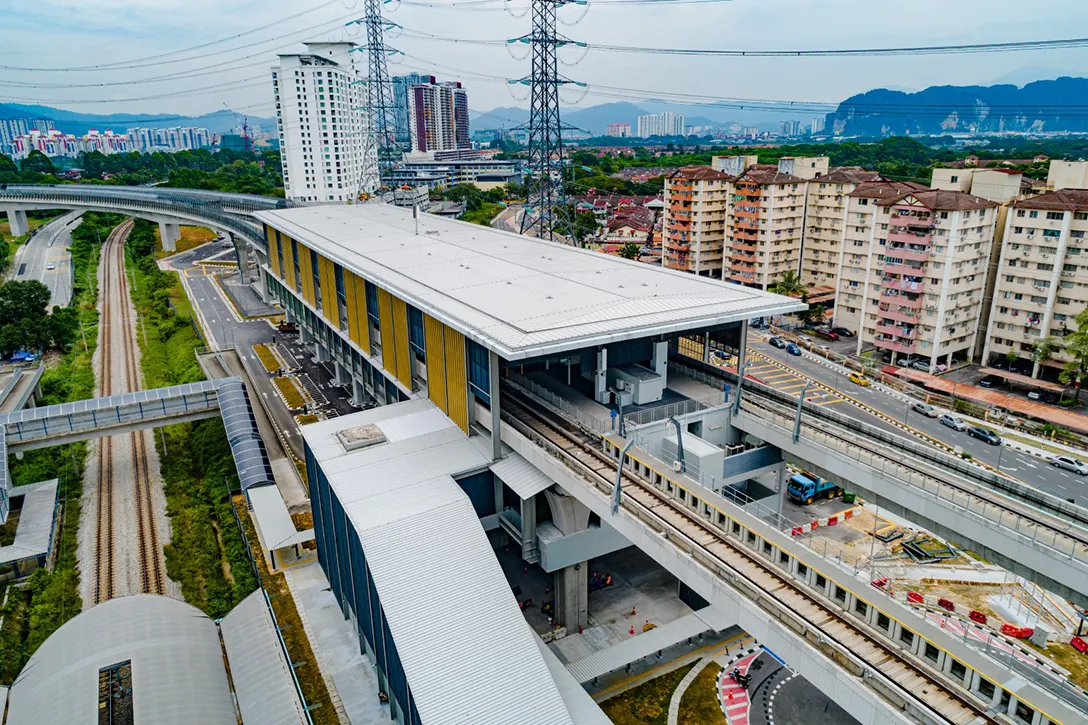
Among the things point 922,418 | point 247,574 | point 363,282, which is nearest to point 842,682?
→ point 247,574

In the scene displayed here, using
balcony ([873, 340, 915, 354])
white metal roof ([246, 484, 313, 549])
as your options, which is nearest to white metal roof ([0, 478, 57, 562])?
white metal roof ([246, 484, 313, 549])

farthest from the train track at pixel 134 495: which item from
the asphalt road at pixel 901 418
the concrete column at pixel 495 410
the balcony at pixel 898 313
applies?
the balcony at pixel 898 313

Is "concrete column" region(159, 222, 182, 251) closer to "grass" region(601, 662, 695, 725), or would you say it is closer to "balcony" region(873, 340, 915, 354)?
"balcony" region(873, 340, 915, 354)

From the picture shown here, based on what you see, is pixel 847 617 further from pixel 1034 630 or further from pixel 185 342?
pixel 185 342

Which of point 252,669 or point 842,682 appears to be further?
point 252,669

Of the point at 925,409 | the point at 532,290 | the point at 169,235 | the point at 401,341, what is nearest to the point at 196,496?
the point at 401,341
